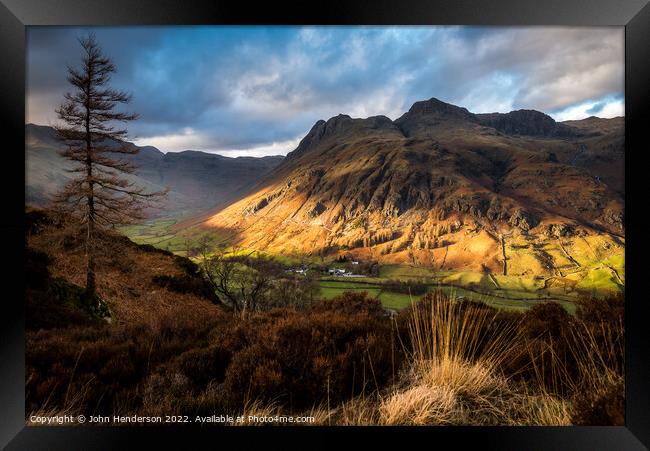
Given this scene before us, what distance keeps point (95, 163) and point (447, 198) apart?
29.1 feet

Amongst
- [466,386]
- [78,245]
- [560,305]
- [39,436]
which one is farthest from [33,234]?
[560,305]

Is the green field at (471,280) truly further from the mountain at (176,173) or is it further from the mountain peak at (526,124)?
the mountain peak at (526,124)

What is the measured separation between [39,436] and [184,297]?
4061mm

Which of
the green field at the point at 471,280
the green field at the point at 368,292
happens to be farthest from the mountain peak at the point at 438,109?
the green field at the point at 368,292

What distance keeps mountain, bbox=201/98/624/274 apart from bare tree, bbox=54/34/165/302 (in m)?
1.97

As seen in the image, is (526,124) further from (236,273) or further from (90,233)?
(90,233)

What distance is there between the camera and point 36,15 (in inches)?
111

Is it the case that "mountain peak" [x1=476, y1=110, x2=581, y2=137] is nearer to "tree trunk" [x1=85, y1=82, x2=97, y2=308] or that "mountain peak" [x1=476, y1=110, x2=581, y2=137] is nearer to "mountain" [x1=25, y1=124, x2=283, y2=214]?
"mountain" [x1=25, y1=124, x2=283, y2=214]

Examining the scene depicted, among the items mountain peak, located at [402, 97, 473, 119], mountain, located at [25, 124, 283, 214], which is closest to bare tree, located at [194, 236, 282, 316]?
mountain, located at [25, 124, 283, 214]

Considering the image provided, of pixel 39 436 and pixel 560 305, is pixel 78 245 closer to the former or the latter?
pixel 39 436

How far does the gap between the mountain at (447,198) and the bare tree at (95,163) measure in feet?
6.45

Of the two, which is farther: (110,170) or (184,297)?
(184,297)

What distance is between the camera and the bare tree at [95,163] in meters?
4.08

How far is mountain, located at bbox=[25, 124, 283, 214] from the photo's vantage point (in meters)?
3.50
